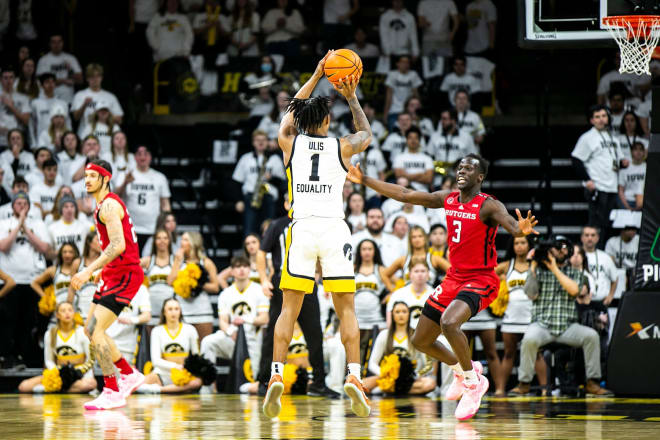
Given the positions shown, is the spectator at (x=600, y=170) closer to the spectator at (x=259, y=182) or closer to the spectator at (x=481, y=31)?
the spectator at (x=481, y=31)

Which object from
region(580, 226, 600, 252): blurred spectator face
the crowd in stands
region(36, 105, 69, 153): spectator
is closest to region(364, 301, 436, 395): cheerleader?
the crowd in stands

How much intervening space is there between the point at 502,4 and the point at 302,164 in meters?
12.4

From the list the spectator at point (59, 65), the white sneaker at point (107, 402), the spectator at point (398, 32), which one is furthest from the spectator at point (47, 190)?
the spectator at point (398, 32)

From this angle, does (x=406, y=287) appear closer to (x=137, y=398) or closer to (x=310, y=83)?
(x=137, y=398)

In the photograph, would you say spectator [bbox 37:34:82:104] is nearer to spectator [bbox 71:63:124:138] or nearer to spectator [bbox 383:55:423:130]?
spectator [bbox 71:63:124:138]

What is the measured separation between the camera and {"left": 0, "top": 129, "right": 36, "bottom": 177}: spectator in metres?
A: 15.9

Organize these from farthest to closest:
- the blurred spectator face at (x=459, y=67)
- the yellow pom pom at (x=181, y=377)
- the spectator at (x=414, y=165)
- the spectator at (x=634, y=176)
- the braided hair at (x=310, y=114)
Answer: the blurred spectator face at (x=459, y=67) → the spectator at (x=414, y=165) → the spectator at (x=634, y=176) → the yellow pom pom at (x=181, y=377) → the braided hair at (x=310, y=114)

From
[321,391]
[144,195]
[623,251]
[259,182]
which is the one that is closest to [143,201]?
[144,195]

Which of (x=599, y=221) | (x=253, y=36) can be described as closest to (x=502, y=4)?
(x=253, y=36)

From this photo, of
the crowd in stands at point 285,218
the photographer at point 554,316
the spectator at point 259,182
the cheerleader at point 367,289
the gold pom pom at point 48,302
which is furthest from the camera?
the spectator at point 259,182

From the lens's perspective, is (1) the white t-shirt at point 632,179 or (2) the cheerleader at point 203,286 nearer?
(2) the cheerleader at point 203,286

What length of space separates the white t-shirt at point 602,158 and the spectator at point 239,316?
492cm

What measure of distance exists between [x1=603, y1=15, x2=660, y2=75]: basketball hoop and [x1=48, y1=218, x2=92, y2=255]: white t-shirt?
7.28 meters

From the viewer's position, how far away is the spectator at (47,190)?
15.0 m
